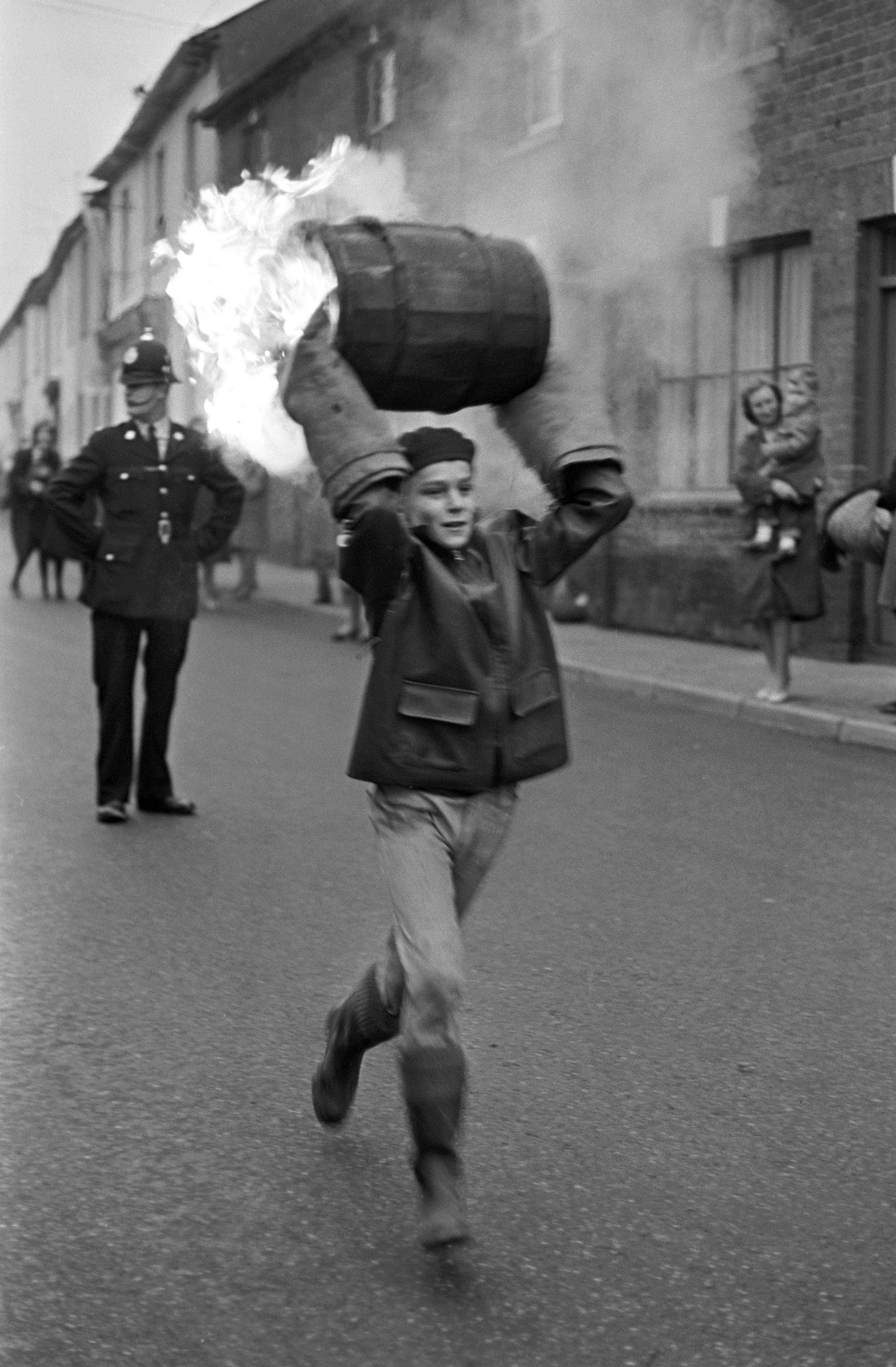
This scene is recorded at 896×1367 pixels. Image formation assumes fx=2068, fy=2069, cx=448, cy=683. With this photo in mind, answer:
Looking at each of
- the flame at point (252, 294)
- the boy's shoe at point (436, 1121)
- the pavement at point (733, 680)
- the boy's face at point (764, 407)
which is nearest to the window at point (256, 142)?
the pavement at point (733, 680)

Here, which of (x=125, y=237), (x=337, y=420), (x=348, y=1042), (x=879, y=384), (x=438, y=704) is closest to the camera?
(x=337, y=420)

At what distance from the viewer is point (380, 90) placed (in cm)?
1046

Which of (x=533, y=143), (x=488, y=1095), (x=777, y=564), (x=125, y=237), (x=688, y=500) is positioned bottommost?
(x=488, y=1095)

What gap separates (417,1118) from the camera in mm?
3877

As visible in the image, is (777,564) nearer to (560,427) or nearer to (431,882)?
(560,427)

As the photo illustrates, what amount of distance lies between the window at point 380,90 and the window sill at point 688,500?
447 centimetres

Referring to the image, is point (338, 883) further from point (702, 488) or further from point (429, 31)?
point (702, 488)

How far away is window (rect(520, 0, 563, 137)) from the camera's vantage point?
9750mm

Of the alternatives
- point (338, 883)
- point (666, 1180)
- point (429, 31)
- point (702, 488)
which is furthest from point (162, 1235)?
point (702, 488)

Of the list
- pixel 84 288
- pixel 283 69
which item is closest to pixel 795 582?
pixel 283 69

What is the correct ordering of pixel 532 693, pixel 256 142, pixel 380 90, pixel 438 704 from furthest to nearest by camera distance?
pixel 256 142 → pixel 380 90 → pixel 532 693 → pixel 438 704

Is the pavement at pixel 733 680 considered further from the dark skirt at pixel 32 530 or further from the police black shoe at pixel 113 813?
the dark skirt at pixel 32 530

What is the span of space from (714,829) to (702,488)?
7481mm

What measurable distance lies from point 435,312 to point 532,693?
30.5 inches
